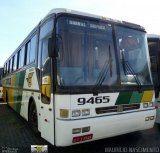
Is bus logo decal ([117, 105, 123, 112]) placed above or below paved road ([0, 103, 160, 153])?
above

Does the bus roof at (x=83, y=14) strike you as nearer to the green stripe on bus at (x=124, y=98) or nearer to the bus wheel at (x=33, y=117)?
A: the green stripe on bus at (x=124, y=98)

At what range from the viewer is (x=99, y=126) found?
527 centimetres

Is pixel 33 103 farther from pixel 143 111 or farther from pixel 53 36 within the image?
pixel 143 111

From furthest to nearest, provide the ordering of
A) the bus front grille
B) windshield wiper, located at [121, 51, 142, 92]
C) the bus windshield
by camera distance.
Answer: windshield wiper, located at [121, 51, 142, 92] → the bus front grille → the bus windshield

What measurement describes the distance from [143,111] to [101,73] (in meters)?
1.45

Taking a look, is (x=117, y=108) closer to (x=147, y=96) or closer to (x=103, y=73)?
(x=103, y=73)

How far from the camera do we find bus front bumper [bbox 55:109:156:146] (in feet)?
16.4

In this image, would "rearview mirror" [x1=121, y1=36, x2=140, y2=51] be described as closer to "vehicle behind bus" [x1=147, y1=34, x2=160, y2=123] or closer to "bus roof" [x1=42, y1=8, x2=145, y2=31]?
"bus roof" [x1=42, y1=8, x2=145, y2=31]

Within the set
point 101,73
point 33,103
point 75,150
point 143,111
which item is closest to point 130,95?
point 143,111

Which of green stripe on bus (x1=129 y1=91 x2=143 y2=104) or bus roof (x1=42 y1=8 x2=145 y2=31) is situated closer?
bus roof (x1=42 y1=8 x2=145 y2=31)

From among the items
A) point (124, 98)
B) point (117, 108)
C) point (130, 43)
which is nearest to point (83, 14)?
point (130, 43)

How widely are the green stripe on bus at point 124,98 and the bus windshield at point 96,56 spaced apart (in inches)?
9.3

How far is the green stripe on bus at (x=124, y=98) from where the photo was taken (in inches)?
224

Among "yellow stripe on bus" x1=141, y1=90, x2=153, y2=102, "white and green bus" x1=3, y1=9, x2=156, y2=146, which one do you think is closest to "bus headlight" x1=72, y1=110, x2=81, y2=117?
"white and green bus" x1=3, y1=9, x2=156, y2=146
